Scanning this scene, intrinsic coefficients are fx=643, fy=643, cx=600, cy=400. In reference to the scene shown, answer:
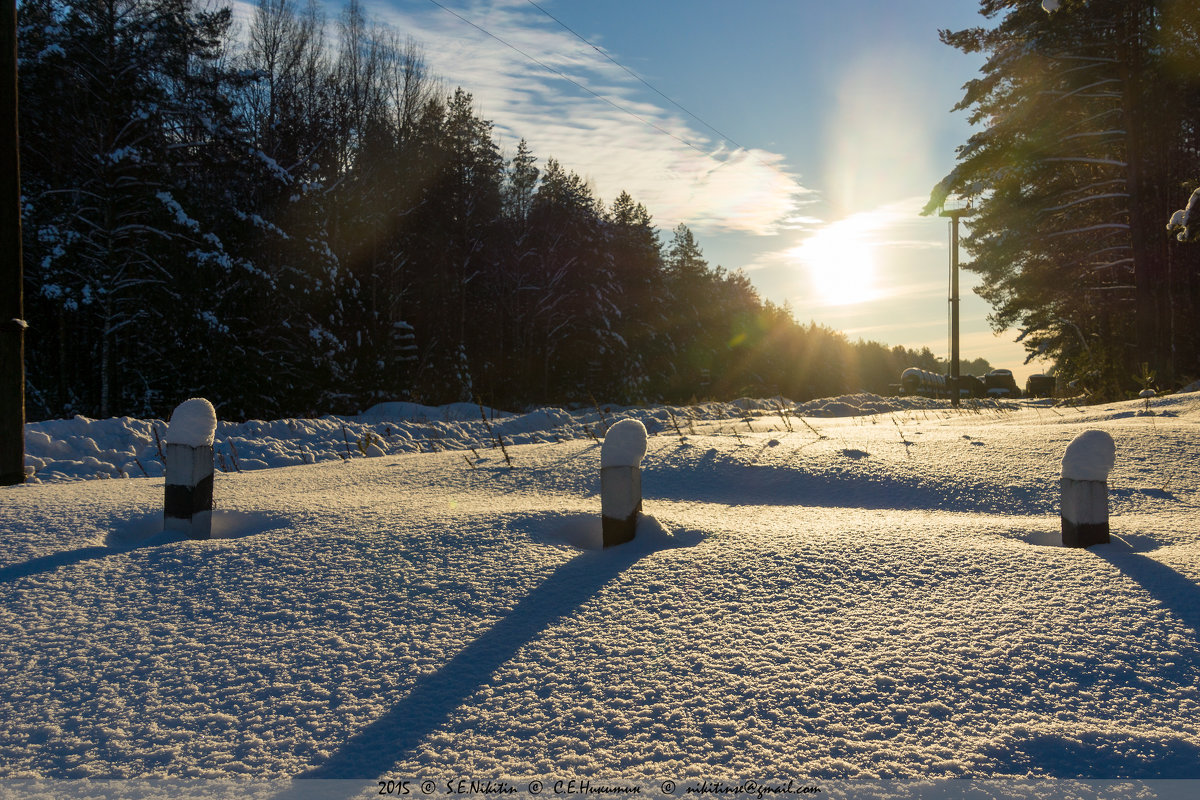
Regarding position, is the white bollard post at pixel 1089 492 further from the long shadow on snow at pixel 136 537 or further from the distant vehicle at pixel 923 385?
the distant vehicle at pixel 923 385

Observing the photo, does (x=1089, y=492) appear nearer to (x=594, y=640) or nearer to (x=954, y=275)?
(x=594, y=640)

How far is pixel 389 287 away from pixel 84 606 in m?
18.8

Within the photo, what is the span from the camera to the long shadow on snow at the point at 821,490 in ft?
12.2

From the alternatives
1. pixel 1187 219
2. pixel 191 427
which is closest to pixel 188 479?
pixel 191 427

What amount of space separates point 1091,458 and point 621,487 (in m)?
1.95

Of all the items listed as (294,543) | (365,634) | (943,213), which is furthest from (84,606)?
(943,213)

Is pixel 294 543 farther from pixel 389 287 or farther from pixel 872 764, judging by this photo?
pixel 389 287

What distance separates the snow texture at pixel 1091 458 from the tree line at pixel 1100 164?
33.7 feet

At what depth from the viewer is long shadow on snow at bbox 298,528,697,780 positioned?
132 cm

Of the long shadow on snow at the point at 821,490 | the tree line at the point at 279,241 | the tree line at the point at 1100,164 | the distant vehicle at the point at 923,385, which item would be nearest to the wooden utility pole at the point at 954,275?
the tree line at the point at 1100,164

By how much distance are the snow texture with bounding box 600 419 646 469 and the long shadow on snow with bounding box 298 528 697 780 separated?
415mm

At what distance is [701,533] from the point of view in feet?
9.55

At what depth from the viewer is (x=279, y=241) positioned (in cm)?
1472

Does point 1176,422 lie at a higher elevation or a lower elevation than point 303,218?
lower
